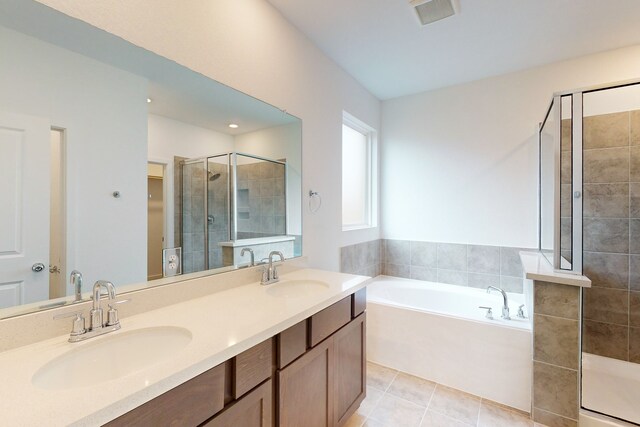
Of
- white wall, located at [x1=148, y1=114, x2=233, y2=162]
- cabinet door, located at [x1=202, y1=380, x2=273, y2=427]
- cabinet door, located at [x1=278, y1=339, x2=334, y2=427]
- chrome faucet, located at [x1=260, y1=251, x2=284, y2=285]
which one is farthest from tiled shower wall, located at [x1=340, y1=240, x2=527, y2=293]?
cabinet door, located at [x1=202, y1=380, x2=273, y2=427]

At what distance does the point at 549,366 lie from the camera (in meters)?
1.76

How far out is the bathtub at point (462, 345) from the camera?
1.94 metres

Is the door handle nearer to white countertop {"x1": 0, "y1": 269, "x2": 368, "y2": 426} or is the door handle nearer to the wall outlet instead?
white countertop {"x1": 0, "y1": 269, "x2": 368, "y2": 426}

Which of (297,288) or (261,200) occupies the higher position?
(261,200)

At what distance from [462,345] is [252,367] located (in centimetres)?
177

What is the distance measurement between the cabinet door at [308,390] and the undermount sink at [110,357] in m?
0.45

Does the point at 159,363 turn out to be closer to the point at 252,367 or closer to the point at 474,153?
the point at 252,367

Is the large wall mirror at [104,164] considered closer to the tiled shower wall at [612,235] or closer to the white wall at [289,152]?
the white wall at [289,152]

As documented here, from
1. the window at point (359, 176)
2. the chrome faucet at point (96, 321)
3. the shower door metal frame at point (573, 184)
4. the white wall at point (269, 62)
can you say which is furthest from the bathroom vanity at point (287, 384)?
the window at point (359, 176)

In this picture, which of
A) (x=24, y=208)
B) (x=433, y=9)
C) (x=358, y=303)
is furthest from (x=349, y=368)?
(x=433, y=9)

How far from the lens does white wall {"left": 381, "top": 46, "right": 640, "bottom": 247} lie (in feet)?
8.46

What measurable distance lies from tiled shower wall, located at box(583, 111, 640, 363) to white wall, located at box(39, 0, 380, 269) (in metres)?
1.94

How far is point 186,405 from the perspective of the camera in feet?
2.64

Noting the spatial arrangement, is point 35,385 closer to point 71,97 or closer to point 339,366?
point 71,97
